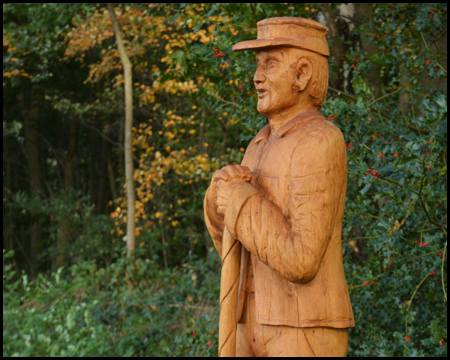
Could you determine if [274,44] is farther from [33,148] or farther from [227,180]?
[33,148]

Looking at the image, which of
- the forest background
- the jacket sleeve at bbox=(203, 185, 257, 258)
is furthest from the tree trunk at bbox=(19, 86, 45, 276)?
the jacket sleeve at bbox=(203, 185, 257, 258)

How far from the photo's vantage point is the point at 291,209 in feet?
6.89

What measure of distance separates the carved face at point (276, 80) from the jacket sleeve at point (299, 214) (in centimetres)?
22

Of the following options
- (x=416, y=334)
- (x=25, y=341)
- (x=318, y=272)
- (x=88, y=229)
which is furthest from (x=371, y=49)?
(x=88, y=229)

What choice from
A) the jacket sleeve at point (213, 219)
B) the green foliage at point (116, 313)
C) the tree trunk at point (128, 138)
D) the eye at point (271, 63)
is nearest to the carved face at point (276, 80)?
the eye at point (271, 63)

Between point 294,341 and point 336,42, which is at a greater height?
point 336,42

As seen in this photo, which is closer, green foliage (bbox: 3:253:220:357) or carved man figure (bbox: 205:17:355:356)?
carved man figure (bbox: 205:17:355:356)

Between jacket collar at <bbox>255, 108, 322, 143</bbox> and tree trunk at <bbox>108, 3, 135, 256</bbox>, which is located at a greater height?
jacket collar at <bbox>255, 108, 322, 143</bbox>

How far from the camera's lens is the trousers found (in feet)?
6.89

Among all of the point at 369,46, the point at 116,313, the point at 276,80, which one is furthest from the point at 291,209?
the point at 116,313

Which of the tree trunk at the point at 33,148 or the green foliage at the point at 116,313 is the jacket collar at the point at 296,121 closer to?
the green foliage at the point at 116,313

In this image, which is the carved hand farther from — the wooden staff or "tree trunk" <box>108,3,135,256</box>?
"tree trunk" <box>108,3,135,256</box>

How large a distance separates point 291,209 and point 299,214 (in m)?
0.04

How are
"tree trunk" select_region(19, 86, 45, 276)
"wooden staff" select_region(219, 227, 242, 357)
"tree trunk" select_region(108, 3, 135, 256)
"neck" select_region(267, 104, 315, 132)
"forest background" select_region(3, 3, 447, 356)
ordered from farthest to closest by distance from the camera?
1. "tree trunk" select_region(19, 86, 45, 276)
2. "tree trunk" select_region(108, 3, 135, 256)
3. "forest background" select_region(3, 3, 447, 356)
4. "neck" select_region(267, 104, 315, 132)
5. "wooden staff" select_region(219, 227, 242, 357)
